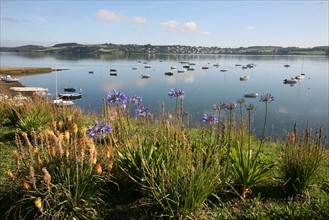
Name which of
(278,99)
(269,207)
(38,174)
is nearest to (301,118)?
(278,99)

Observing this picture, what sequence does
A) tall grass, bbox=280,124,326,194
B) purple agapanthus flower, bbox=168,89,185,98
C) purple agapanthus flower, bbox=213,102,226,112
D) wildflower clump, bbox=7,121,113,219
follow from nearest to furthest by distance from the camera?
wildflower clump, bbox=7,121,113,219, tall grass, bbox=280,124,326,194, purple agapanthus flower, bbox=213,102,226,112, purple agapanthus flower, bbox=168,89,185,98

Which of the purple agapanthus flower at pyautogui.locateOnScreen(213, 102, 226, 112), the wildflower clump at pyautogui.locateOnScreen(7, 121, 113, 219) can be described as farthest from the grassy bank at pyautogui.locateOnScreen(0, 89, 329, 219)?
the purple agapanthus flower at pyautogui.locateOnScreen(213, 102, 226, 112)

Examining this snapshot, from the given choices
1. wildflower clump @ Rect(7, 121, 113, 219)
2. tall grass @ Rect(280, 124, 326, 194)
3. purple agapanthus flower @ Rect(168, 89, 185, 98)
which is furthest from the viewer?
purple agapanthus flower @ Rect(168, 89, 185, 98)

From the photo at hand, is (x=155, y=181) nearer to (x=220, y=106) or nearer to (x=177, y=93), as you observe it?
(x=177, y=93)

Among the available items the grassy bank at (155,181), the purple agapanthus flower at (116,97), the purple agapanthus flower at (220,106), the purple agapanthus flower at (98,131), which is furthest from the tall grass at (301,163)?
the purple agapanthus flower at (98,131)

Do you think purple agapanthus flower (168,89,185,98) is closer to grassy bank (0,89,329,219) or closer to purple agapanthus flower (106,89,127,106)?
grassy bank (0,89,329,219)

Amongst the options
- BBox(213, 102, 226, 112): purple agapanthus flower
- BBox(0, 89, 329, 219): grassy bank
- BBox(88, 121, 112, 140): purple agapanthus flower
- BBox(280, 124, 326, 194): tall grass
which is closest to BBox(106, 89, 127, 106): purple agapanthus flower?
BBox(0, 89, 329, 219): grassy bank

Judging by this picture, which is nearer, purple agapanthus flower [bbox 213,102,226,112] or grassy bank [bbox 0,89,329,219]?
grassy bank [bbox 0,89,329,219]

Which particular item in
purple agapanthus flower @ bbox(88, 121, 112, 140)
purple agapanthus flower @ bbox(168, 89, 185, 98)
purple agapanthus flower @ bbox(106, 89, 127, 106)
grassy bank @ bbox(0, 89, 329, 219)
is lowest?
grassy bank @ bbox(0, 89, 329, 219)

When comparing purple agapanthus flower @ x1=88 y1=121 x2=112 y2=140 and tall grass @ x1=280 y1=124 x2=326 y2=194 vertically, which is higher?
purple agapanthus flower @ x1=88 y1=121 x2=112 y2=140

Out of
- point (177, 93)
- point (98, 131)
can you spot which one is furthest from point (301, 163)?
point (98, 131)

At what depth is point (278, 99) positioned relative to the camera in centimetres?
4584

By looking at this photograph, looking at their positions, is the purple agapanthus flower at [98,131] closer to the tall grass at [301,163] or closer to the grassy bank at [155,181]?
the grassy bank at [155,181]

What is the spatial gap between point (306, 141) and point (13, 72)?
77123 millimetres
